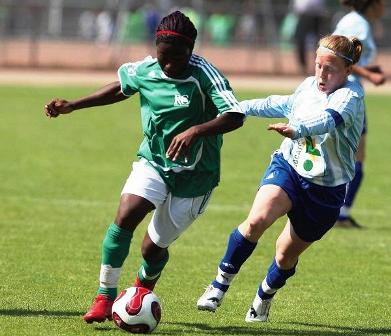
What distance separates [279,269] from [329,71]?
1346 mm

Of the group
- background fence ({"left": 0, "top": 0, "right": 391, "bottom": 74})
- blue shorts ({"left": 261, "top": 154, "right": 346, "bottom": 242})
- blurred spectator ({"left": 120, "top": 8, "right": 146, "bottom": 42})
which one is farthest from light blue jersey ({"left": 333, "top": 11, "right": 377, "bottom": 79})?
blurred spectator ({"left": 120, "top": 8, "right": 146, "bottom": 42})

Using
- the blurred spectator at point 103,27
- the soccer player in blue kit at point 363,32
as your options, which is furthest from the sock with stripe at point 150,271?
the blurred spectator at point 103,27

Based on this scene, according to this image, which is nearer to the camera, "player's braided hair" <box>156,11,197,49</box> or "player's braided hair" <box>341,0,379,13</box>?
"player's braided hair" <box>156,11,197,49</box>

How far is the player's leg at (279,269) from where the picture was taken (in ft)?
24.8

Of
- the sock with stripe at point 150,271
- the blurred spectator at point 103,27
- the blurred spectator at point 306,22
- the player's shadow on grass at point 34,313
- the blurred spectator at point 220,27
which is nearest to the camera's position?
the player's shadow on grass at point 34,313

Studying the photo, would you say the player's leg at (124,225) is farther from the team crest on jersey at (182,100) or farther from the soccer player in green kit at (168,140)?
the team crest on jersey at (182,100)

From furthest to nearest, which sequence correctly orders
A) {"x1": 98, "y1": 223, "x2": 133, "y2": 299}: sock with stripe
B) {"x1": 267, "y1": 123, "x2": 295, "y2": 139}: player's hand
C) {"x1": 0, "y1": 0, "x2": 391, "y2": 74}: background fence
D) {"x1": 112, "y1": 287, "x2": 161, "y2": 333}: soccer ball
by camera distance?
{"x1": 0, "y1": 0, "x2": 391, "y2": 74}: background fence, {"x1": 98, "y1": 223, "x2": 133, "y2": 299}: sock with stripe, {"x1": 112, "y1": 287, "x2": 161, "y2": 333}: soccer ball, {"x1": 267, "y1": 123, "x2": 295, "y2": 139}: player's hand

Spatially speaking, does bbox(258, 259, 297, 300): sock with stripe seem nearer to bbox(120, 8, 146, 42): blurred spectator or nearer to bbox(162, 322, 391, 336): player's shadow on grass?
bbox(162, 322, 391, 336): player's shadow on grass

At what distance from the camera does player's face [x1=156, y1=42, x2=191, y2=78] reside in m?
7.03

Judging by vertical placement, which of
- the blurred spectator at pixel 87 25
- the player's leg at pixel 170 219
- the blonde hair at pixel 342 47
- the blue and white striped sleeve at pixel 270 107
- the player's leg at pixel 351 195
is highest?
the blonde hair at pixel 342 47

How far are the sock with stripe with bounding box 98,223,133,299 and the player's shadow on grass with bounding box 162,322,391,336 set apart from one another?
41 cm

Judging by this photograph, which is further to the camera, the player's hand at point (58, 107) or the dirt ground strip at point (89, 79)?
the dirt ground strip at point (89, 79)

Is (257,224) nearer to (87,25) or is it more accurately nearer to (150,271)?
(150,271)

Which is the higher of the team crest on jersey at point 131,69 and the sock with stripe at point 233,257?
the team crest on jersey at point 131,69
